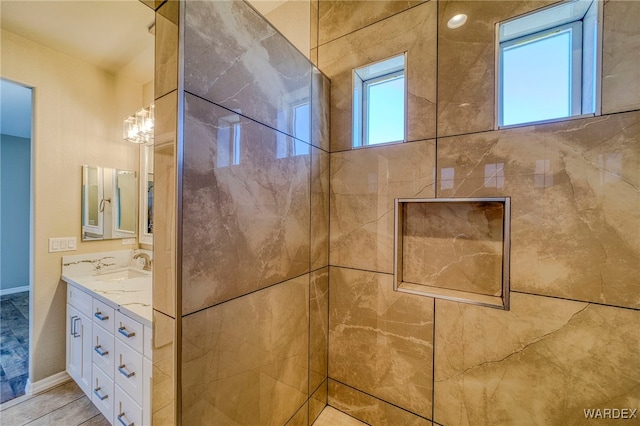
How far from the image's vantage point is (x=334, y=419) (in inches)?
56.1

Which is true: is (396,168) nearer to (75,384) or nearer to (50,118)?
(50,118)

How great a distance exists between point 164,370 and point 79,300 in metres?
1.62

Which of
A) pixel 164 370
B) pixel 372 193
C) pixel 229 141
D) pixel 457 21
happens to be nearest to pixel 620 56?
pixel 457 21

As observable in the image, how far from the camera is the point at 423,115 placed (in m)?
1.23

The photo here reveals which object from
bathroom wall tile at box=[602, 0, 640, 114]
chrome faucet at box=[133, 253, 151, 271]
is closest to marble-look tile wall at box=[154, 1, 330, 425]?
bathroom wall tile at box=[602, 0, 640, 114]

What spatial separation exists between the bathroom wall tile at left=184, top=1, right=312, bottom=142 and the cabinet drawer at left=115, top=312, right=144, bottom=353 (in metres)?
1.20

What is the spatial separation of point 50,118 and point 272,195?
2.13 meters

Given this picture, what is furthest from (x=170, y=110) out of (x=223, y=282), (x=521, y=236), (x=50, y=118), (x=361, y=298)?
(x=50, y=118)

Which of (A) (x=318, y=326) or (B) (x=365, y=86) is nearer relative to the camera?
(A) (x=318, y=326)

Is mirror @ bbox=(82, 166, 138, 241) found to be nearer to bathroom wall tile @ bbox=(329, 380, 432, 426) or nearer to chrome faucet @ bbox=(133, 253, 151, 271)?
chrome faucet @ bbox=(133, 253, 151, 271)

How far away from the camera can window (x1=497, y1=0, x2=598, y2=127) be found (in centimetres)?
99

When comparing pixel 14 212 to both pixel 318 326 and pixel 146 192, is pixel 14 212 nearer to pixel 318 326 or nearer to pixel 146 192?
pixel 146 192

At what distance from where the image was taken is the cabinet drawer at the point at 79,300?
1.64m

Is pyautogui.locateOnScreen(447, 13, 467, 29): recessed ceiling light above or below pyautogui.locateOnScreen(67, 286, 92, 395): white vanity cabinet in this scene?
above
